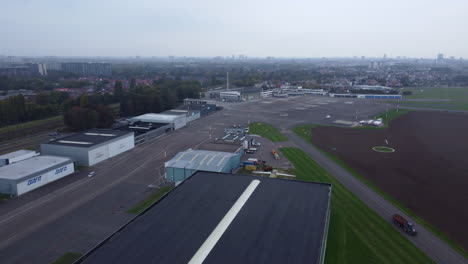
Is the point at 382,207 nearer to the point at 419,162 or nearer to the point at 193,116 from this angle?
the point at 419,162

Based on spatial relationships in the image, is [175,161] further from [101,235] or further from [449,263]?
[449,263]

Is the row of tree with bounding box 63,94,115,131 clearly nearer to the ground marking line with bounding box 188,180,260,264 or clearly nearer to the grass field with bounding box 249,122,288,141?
the grass field with bounding box 249,122,288,141

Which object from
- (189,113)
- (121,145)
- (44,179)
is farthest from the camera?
(189,113)

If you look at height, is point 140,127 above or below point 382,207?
above

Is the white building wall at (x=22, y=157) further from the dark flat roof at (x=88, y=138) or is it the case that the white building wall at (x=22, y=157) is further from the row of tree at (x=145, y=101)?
the row of tree at (x=145, y=101)

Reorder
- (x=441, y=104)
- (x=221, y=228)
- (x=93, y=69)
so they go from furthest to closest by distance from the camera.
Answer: (x=93, y=69), (x=441, y=104), (x=221, y=228)

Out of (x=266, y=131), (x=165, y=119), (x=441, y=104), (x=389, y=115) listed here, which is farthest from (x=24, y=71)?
(x=441, y=104)
